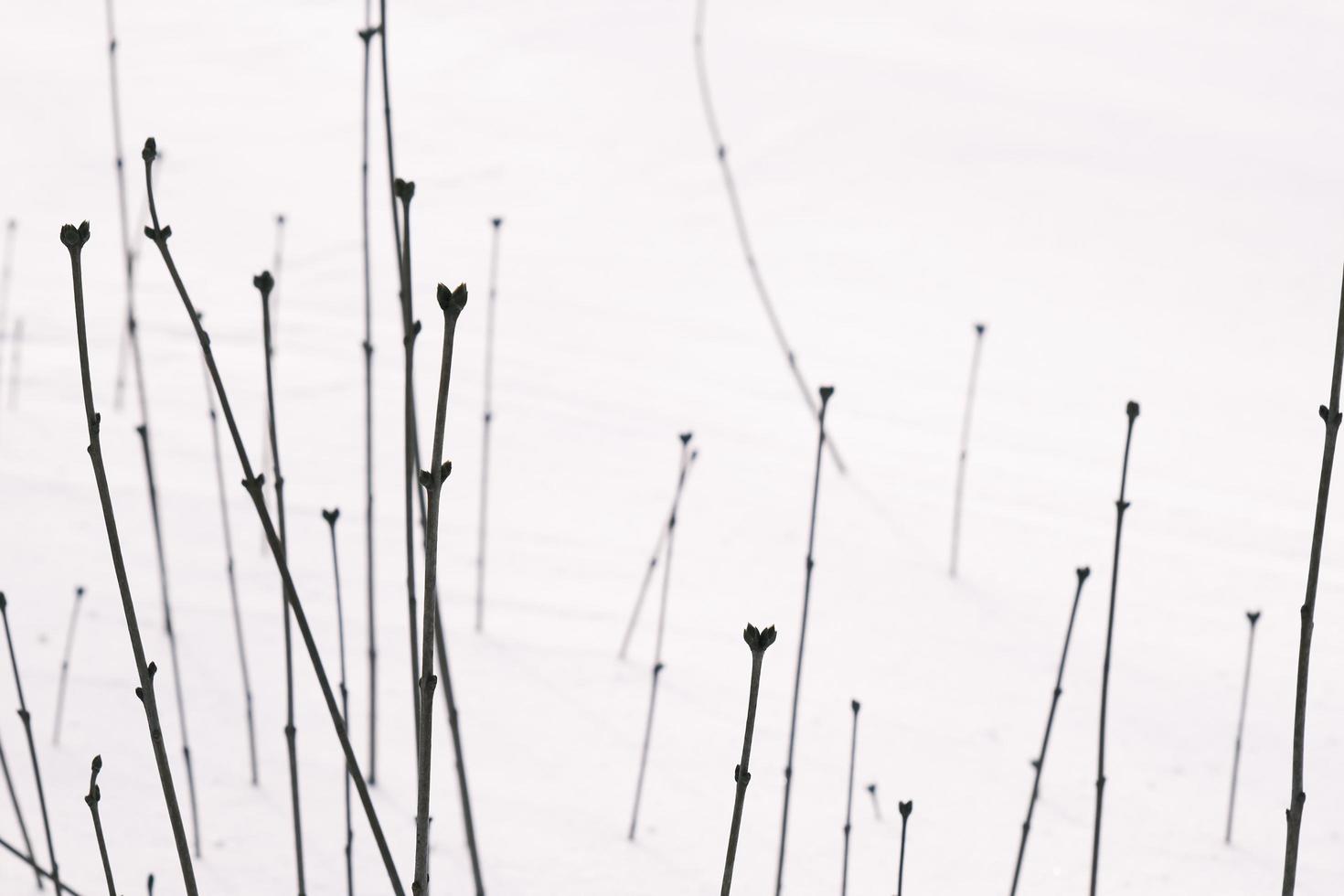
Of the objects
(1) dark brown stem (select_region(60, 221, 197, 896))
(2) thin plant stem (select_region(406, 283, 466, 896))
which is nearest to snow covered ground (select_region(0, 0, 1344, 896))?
(1) dark brown stem (select_region(60, 221, 197, 896))

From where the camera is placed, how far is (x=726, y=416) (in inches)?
81.9

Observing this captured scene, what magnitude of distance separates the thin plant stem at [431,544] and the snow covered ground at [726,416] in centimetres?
62

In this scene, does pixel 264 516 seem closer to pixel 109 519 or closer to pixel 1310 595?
pixel 109 519

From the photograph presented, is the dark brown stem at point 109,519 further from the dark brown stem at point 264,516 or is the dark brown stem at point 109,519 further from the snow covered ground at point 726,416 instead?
the snow covered ground at point 726,416

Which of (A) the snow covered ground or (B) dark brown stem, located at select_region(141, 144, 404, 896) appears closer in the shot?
(B) dark brown stem, located at select_region(141, 144, 404, 896)

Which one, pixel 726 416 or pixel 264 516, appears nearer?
pixel 264 516

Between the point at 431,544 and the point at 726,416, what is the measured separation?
157 centimetres

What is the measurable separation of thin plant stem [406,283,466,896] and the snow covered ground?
62cm

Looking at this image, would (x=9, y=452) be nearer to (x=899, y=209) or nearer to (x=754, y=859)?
(x=754, y=859)

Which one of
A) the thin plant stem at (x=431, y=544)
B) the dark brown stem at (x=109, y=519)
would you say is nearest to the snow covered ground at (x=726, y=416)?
the dark brown stem at (x=109, y=519)

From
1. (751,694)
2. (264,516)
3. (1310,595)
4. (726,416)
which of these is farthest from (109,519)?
(726,416)

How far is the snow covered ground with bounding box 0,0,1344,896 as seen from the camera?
1.32 metres

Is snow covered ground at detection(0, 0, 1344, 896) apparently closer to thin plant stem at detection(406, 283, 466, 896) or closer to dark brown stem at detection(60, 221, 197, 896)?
dark brown stem at detection(60, 221, 197, 896)

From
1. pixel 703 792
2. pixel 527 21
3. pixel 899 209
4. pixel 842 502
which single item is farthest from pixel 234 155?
pixel 703 792
